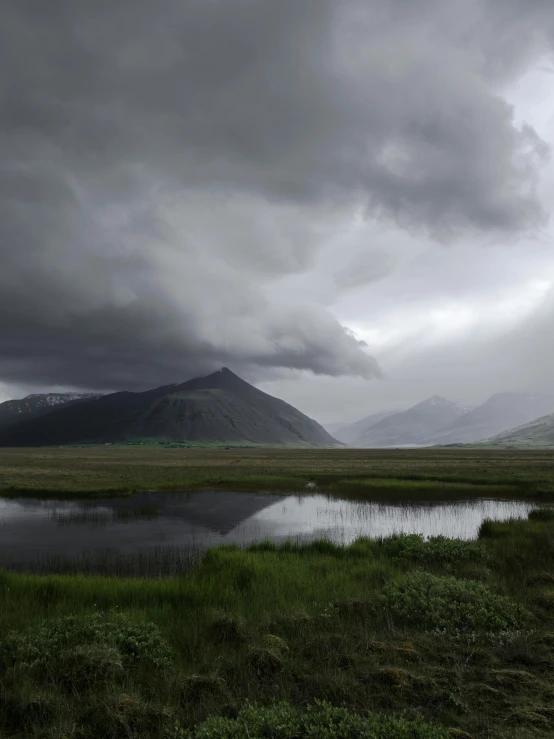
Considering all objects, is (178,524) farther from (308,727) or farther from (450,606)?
(308,727)

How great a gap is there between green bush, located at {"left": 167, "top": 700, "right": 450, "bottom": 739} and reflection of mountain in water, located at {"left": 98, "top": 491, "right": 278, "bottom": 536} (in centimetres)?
2235

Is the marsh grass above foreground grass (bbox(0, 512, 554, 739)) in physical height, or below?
below

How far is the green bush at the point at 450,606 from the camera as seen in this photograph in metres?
11.2

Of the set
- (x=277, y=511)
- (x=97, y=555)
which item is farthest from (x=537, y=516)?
(x=97, y=555)

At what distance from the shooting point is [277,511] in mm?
38062

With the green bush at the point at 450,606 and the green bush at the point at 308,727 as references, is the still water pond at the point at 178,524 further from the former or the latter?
the green bush at the point at 308,727

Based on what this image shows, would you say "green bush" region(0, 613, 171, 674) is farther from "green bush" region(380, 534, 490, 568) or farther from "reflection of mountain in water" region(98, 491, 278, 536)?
"reflection of mountain in water" region(98, 491, 278, 536)

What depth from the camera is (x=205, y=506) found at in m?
40.2

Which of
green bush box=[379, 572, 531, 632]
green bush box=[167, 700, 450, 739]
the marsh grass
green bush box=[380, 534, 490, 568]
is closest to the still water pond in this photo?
the marsh grass

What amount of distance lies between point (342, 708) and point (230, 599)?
283 inches

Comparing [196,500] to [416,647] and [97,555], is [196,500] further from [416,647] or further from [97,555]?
[416,647]

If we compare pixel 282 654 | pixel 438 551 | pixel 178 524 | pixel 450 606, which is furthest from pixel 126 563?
pixel 450 606

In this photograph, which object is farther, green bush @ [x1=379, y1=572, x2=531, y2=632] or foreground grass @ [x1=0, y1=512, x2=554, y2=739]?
green bush @ [x1=379, y1=572, x2=531, y2=632]

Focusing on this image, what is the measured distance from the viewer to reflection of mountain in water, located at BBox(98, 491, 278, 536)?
109 feet
